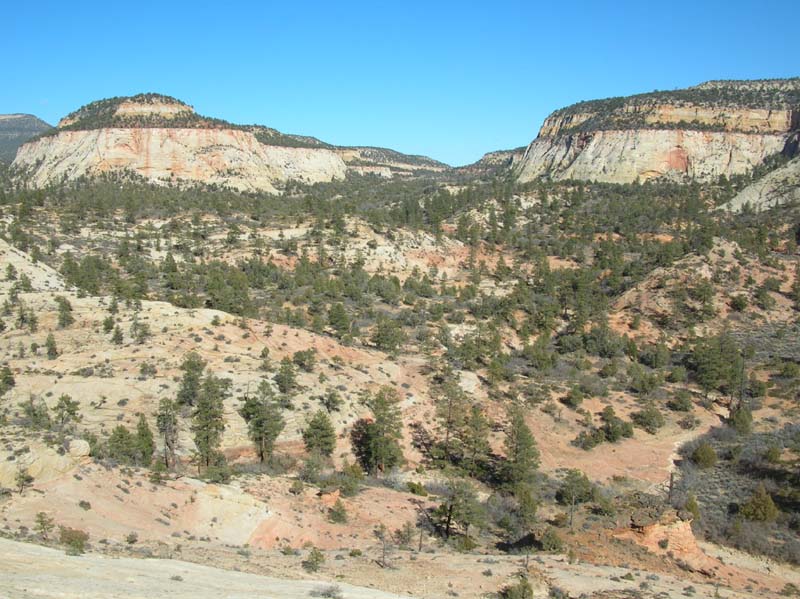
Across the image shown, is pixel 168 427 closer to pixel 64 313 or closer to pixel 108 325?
pixel 108 325

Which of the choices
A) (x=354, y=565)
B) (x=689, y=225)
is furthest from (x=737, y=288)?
(x=354, y=565)

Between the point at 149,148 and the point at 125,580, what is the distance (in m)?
103

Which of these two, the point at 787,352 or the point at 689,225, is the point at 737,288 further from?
the point at 689,225

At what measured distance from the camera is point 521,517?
88.7ft

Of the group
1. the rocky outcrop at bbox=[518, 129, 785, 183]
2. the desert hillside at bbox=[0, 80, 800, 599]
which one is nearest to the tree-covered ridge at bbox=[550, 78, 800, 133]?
the rocky outcrop at bbox=[518, 129, 785, 183]

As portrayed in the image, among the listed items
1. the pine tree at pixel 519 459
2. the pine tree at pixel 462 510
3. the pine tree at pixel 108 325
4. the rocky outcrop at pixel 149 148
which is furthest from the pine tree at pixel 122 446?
the rocky outcrop at pixel 149 148

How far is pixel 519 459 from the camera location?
30688 mm

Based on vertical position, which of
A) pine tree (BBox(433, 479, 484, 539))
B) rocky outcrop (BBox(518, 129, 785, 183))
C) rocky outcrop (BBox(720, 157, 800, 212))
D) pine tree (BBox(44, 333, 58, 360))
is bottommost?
pine tree (BBox(433, 479, 484, 539))

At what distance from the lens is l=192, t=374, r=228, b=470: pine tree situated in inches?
1099

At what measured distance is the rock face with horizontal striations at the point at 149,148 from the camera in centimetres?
10412

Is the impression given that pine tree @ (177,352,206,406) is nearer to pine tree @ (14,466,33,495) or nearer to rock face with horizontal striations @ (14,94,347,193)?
pine tree @ (14,466,33,495)

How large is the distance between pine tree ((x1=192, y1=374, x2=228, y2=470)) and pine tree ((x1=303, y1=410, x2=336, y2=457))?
4.14m

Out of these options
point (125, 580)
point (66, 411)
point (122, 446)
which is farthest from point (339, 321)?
point (125, 580)

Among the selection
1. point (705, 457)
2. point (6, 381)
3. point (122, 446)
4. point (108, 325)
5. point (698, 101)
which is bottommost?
point (705, 457)
